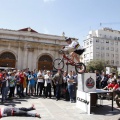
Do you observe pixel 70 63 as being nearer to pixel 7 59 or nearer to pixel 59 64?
pixel 59 64

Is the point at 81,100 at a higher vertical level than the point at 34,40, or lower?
lower

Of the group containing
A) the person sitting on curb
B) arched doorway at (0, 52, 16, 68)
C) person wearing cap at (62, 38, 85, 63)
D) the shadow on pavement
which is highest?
arched doorway at (0, 52, 16, 68)

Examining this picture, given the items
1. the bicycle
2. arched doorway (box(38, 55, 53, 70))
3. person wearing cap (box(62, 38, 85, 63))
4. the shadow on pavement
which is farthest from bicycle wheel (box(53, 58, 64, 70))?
arched doorway (box(38, 55, 53, 70))

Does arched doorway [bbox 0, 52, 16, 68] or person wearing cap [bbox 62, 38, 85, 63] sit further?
arched doorway [bbox 0, 52, 16, 68]

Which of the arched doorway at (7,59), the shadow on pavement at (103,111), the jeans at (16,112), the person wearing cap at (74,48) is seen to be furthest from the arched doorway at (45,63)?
the jeans at (16,112)

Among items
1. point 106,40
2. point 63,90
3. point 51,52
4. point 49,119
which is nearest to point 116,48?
point 106,40

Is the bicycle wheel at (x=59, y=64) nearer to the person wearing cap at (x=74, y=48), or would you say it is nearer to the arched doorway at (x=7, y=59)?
the person wearing cap at (x=74, y=48)

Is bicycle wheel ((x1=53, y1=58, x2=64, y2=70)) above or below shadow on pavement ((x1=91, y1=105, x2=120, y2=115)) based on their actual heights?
above

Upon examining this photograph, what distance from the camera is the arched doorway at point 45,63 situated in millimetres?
37362

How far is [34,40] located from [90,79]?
28.4 m

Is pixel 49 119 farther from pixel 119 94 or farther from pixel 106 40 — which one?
pixel 106 40

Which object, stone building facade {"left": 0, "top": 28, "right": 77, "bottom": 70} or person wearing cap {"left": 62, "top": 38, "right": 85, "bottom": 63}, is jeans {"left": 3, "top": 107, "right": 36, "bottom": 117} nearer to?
person wearing cap {"left": 62, "top": 38, "right": 85, "bottom": 63}

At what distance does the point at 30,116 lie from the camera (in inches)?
315

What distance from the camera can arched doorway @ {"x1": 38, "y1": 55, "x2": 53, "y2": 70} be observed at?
3736 cm
